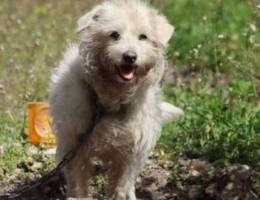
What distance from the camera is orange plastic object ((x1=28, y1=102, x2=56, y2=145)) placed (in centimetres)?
829

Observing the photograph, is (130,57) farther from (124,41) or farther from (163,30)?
(163,30)

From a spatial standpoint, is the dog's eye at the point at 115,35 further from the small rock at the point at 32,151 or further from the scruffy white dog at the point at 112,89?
the small rock at the point at 32,151

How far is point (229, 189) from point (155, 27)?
1227 millimetres

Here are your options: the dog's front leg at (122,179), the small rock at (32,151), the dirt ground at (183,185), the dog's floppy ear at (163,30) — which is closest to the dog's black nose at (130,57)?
the dog's floppy ear at (163,30)

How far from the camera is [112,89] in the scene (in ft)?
21.4

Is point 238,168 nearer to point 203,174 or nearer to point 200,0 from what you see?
point 203,174

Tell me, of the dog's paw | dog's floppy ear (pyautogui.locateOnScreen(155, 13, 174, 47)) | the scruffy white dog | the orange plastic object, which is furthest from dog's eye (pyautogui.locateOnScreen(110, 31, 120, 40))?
the orange plastic object

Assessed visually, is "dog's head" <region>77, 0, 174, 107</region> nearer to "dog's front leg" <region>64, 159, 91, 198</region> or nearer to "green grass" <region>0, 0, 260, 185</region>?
"dog's front leg" <region>64, 159, 91, 198</region>

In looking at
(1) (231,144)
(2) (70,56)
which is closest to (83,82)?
(2) (70,56)

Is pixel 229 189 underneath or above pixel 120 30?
underneath

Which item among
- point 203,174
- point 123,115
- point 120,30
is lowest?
point 203,174

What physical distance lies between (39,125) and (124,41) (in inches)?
87.8

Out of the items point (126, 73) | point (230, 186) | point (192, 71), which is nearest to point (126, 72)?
point (126, 73)

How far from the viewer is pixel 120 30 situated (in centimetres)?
646
